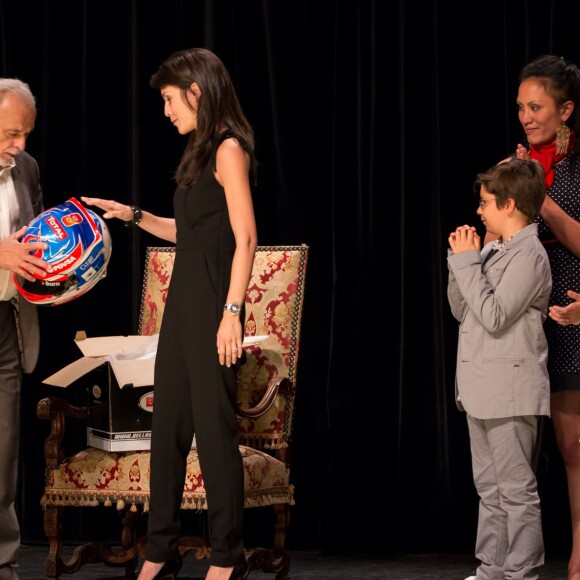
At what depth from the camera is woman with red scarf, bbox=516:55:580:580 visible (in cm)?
301

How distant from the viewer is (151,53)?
4.42 meters

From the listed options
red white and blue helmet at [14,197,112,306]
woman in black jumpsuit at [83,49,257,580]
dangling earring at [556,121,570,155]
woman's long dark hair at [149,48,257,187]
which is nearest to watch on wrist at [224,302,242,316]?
woman in black jumpsuit at [83,49,257,580]

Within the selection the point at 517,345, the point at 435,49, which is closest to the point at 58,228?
the point at 517,345

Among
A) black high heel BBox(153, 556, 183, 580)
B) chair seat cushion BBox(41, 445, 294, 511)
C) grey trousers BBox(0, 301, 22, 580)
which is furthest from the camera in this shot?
chair seat cushion BBox(41, 445, 294, 511)

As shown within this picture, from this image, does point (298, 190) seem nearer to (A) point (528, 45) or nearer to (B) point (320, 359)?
(B) point (320, 359)

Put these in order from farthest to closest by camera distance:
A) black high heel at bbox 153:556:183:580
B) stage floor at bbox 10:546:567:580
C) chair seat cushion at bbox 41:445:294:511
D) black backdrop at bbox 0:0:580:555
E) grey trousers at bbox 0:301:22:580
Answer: black backdrop at bbox 0:0:580:555 → stage floor at bbox 10:546:567:580 → chair seat cushion at bbox 41:445:294:511 → grey trousers at bbox 0:301:22:580 → black high heel at bbox 153:556:183:580

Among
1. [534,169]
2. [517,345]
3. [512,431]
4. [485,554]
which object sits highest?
[534,169]

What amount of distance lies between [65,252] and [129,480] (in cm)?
85

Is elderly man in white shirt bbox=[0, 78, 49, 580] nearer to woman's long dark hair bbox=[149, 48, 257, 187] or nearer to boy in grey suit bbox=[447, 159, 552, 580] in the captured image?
woman's long dark hair bbox=[149, 48, 257, 187]

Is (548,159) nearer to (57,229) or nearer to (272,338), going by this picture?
(272,338)

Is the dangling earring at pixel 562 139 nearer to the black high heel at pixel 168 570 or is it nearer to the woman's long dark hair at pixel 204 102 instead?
the woman's long dark hair at pixel 204 102

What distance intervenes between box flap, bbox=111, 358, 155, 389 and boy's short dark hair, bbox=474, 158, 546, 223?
1.26 m

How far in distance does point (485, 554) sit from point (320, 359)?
145 centimetres

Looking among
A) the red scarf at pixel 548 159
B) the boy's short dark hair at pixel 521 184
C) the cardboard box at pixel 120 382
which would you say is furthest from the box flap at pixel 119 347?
the red scarf at pixel 548 159
